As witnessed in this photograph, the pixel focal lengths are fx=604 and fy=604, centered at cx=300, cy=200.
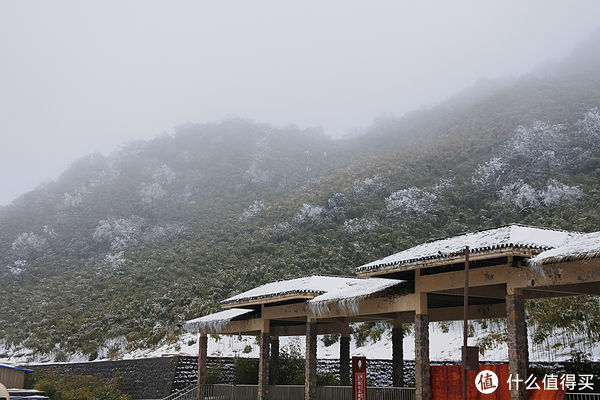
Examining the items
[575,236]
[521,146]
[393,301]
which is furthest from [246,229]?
[575,236]

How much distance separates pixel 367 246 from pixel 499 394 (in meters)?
29.5

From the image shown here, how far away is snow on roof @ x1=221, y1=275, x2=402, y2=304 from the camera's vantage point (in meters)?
17.2

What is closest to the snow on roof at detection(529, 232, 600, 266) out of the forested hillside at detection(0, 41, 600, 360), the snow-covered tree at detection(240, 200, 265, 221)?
the forested hillside at detection(0, 41, 600, 360)

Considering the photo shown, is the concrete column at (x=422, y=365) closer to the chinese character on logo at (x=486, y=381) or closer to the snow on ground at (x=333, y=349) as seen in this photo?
the chinese character on logo at (x=486, y=381)

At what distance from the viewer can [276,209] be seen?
183 ft

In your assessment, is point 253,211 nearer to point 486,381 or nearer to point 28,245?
point 28,245

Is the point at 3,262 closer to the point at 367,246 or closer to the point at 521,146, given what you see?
the point at 367,246

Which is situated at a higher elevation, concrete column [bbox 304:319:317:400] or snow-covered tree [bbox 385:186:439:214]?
snow-covered tree [bbox 385:186:439:214]

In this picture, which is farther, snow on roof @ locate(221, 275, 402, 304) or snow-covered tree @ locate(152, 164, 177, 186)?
snow-covered tree @ locate(152, 164, 177, 186)

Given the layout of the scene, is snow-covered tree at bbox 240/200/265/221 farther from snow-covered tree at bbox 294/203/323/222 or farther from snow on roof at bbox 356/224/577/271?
snow on roof at bbox 356/224/577/271

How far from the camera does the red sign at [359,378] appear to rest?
17094 millimetres

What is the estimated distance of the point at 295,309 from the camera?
19.7 metres

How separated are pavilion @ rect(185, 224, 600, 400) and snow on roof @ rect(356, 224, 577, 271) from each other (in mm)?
26

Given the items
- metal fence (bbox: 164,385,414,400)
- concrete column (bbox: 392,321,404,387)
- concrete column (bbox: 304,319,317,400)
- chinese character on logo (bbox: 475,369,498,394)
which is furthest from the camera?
concrete column (bbox: 392,321,404,387)
